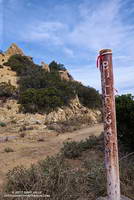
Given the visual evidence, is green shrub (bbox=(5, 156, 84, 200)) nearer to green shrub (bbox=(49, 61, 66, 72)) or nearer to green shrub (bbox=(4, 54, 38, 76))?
green shrub (bbox=(4, 54, 38, 76))

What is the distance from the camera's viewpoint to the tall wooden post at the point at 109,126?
2.67m

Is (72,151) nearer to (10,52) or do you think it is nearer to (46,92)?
(46,92)

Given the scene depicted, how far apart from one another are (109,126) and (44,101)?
59.4 feet

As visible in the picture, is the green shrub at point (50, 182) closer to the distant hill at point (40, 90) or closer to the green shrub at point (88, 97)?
the distant hill at point (40, 90)

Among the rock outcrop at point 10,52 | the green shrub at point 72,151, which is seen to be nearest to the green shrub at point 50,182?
the green shrub at point 72,151

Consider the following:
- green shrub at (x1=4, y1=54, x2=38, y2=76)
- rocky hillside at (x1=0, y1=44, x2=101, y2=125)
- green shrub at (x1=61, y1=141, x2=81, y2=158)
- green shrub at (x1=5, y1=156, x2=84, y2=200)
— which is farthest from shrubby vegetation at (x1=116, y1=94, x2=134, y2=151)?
green shrub at (x1=4, y1=54, x2=38, y2=76)

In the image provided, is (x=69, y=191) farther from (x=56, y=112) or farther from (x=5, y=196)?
(x=56, y=112)

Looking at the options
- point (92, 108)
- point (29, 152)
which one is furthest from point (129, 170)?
point (92, 108)

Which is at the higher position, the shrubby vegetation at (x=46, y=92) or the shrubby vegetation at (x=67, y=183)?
the shrubby vegetation at (x=46, y=92)

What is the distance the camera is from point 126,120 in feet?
18.5

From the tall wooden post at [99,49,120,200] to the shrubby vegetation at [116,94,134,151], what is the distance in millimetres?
2904

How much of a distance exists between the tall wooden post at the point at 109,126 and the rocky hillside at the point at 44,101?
14.5 meters

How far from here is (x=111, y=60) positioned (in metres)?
2.70

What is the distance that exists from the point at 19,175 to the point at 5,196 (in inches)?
22.2
